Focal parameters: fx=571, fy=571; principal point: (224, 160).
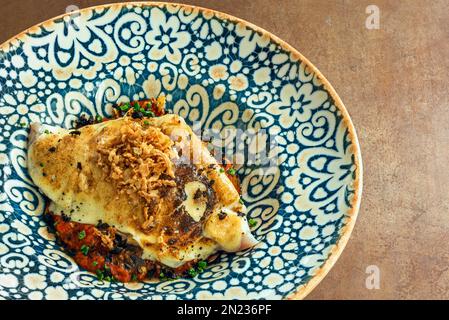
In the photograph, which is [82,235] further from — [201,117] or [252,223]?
[201,117]

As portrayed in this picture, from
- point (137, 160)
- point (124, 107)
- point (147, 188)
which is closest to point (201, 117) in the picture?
point (124, 107)

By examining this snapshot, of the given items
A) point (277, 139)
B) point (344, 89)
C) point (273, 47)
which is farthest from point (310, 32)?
point (277, 139)

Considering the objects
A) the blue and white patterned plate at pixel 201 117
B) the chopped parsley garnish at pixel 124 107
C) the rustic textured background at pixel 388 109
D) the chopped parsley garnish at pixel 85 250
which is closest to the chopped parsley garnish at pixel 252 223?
the blue and white patterned plate at pixel 201 117

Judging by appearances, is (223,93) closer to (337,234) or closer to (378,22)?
(337,234)

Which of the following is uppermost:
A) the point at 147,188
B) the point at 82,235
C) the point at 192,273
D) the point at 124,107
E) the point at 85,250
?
the point at 124,107

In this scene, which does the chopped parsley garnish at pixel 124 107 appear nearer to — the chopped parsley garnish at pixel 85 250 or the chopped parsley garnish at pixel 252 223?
the chopped parsley garnish at pixel 85 250

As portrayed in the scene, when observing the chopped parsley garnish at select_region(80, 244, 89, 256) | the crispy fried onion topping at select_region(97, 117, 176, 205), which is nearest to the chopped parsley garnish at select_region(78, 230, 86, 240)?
the chopped parsley garnish at select_region(80, 244, 89, 256)

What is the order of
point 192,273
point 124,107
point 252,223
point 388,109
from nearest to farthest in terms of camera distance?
point 192,273, point 252,223, point 124,107, point 388,109
